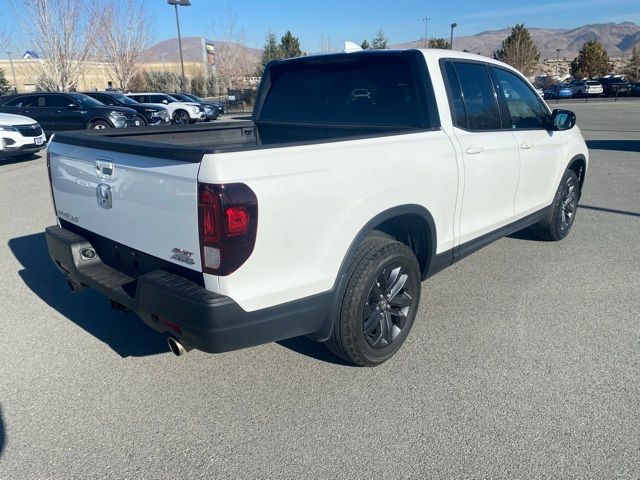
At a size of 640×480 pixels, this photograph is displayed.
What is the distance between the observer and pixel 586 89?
156ft

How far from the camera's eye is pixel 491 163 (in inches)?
151

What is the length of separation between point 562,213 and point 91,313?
15.7ft

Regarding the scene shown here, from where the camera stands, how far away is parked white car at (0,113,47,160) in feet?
37.9

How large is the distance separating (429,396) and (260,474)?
1.08 meters

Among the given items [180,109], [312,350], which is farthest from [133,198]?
[180,109]

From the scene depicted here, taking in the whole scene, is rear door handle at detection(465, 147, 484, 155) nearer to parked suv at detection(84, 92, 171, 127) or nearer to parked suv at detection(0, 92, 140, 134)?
parked suv at detection(0, 92, 140, 134)

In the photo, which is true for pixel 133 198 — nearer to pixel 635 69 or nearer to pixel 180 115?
pixel 180 115

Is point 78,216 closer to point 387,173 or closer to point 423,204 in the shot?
point 387,173

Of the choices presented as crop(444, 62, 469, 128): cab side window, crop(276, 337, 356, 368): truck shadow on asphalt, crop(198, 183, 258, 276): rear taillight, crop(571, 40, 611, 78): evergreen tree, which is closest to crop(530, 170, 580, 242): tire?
crop(444, 62, 469, 128): cab side window

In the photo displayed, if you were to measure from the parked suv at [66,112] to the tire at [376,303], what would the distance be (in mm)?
13644

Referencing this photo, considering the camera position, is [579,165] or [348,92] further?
[579,165]

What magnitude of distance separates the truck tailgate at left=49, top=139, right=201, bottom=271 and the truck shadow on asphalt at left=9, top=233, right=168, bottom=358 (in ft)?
2.88

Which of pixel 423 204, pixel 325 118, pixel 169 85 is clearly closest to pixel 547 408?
pixel 423 204

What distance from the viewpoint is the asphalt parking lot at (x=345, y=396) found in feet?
7.92
